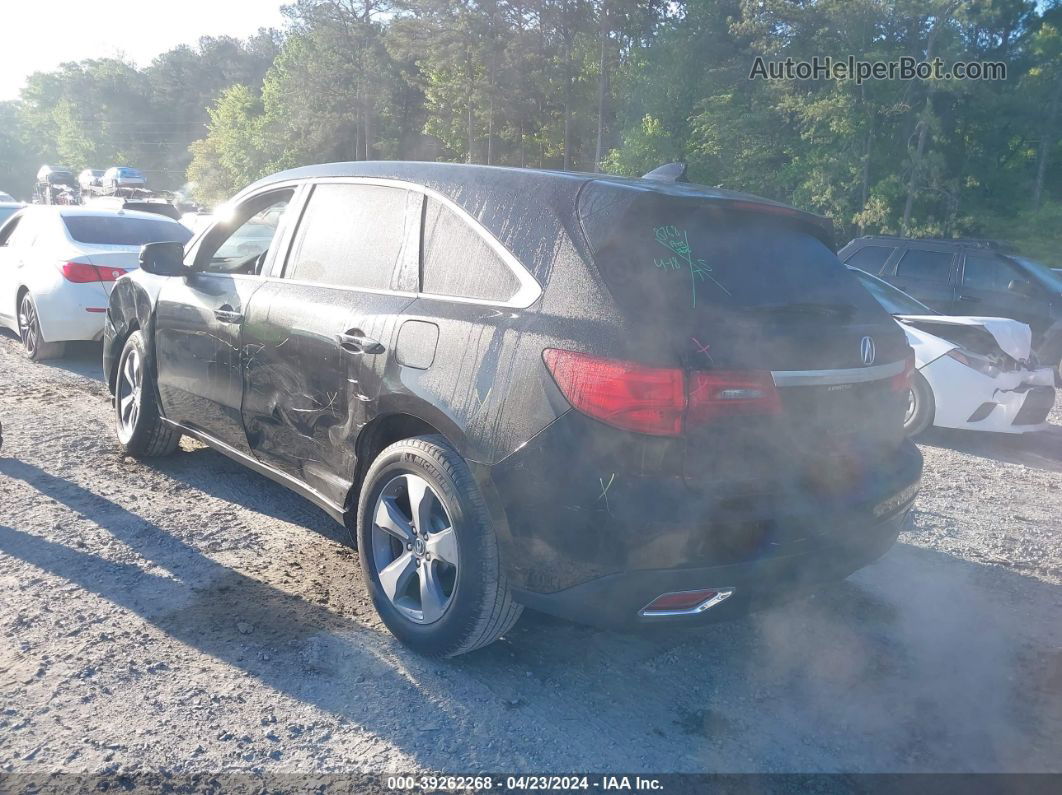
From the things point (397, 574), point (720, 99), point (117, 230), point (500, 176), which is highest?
point (720, 99)

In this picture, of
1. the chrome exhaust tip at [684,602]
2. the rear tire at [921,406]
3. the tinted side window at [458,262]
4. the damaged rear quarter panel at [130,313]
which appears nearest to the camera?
the chrome exhaust tip at [684,602]

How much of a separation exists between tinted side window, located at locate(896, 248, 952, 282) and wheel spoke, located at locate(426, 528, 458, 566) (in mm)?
10578

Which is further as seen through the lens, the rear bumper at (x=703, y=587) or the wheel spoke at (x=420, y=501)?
the wheel spoke at (x=420, y=501)

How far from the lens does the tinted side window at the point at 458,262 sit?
3074mm

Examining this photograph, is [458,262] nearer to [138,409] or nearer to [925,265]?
[138,409]

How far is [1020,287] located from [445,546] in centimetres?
1085

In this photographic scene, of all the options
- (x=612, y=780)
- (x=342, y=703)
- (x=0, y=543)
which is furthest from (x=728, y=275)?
(x=0, y=543)

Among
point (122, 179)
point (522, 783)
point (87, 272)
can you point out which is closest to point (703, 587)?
point (522, 783)

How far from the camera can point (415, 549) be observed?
327 centimetres

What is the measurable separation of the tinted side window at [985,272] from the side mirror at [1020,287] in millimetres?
120

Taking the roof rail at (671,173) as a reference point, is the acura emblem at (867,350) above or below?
below

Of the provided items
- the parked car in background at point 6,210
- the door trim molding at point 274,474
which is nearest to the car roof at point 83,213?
the door trim molding at point 274,474

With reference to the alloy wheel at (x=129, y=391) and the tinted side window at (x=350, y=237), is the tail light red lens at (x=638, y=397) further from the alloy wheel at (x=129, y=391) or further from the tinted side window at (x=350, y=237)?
the alloy wheel at (x=129, y=391)

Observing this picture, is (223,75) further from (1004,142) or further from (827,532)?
(827,532)
